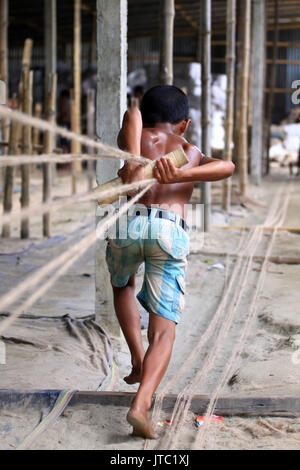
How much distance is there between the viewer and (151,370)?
73.8 inches

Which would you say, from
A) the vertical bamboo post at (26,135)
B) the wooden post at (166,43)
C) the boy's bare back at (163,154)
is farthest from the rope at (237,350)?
the vertical bamboo post at (26,135)

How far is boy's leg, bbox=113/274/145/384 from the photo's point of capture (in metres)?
2.12

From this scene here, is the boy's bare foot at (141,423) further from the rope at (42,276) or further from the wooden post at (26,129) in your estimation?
the wooden post at (26,129)

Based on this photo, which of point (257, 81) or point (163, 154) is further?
point (257, 81)

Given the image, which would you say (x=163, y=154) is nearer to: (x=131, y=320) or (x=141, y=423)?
(x=131, y=320)

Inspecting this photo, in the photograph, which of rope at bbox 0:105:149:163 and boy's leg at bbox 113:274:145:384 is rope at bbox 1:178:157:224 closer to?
rope at bbox 0:105:149:163

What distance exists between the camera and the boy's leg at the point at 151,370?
1.80m

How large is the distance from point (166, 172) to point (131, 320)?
575 mm

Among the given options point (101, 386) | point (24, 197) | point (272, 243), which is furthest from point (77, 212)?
point (101, 386)

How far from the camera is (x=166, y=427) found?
197 centimetres

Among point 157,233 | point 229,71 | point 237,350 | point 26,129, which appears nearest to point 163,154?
point 157,233

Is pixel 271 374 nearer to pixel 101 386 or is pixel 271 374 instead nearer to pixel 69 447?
pixel 101 386

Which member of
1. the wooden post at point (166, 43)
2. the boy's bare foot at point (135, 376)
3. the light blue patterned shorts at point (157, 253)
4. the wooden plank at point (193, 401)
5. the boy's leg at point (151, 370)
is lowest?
the wooden plank at point (193, 401)
